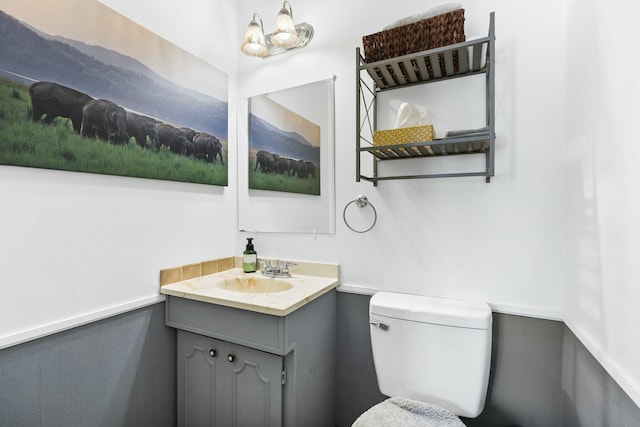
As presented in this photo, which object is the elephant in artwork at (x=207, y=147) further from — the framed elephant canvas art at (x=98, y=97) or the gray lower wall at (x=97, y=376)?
the gray lower wall at (x=97, y=376)

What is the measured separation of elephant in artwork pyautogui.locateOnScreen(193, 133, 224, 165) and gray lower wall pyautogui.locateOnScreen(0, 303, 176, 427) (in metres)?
0.76

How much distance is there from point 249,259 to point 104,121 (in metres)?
0.91

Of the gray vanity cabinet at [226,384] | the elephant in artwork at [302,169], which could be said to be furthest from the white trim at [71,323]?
the elephant in artwork at [302,169]

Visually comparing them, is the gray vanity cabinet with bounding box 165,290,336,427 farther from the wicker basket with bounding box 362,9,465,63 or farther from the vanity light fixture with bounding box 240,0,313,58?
the vanity light fixture with bounding box 240,0,313,58

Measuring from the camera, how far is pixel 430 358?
1.11 meters

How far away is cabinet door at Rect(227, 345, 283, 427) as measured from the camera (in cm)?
114

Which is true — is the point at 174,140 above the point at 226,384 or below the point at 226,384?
above

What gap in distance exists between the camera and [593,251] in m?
0.86

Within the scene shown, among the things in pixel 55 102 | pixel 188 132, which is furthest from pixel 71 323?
pixel 188 132

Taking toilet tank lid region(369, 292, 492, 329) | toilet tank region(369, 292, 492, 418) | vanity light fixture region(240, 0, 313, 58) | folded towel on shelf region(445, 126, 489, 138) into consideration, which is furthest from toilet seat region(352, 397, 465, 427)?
vanity light fixture region(240, 0, 313, 58)

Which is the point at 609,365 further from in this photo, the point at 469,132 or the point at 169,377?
the point at 169,377

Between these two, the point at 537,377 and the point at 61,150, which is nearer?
the point at 61,150

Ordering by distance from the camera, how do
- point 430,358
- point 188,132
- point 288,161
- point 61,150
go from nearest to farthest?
point 61,150, point 430,358, point 188,132, point 288,161

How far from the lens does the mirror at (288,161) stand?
60.4 inches
